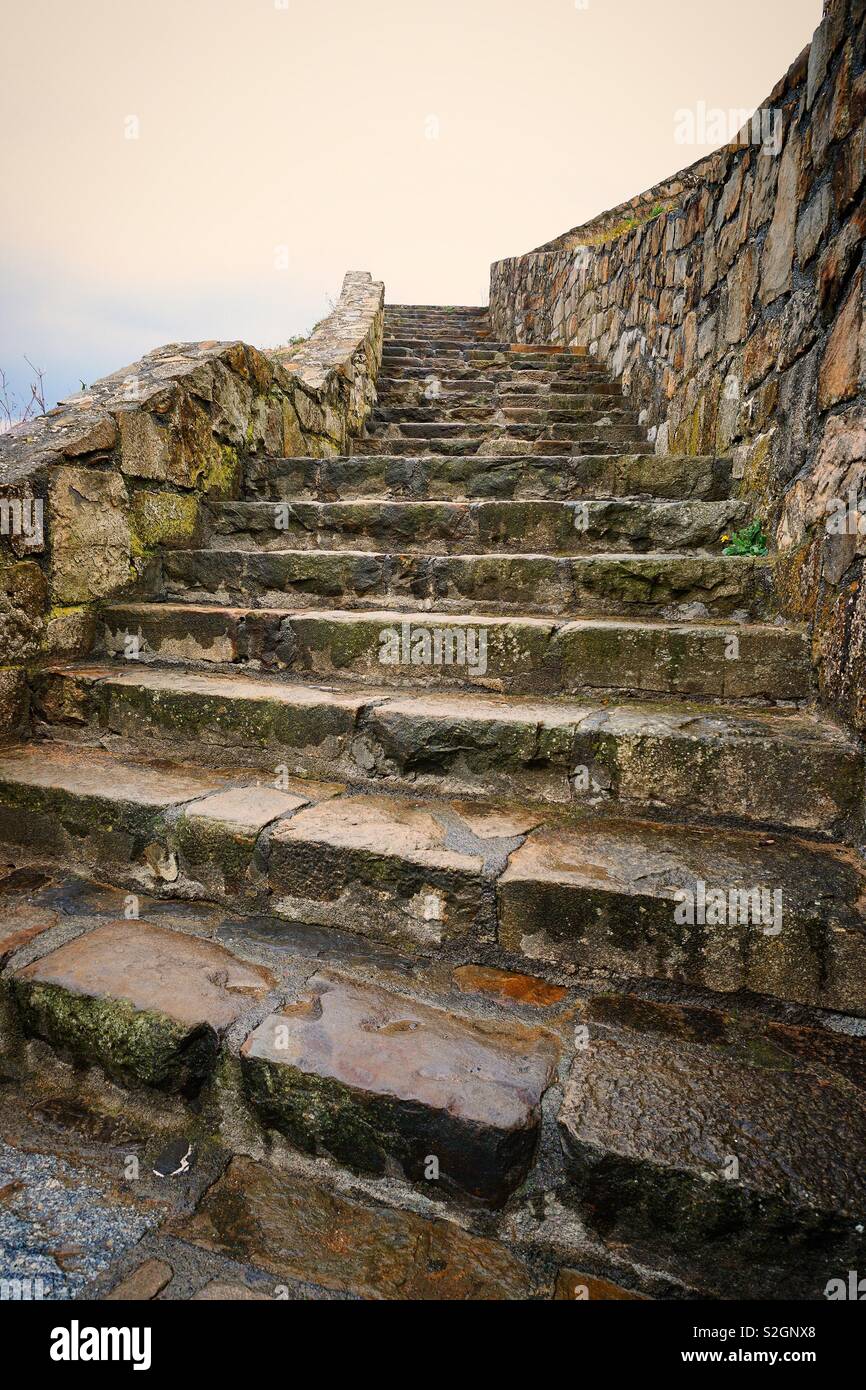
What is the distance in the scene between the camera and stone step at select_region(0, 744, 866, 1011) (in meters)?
1.36

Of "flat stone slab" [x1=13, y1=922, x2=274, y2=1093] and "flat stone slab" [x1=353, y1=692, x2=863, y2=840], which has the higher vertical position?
"flat stone slab" [x1=353, y1=692, x2=863, y2=840]

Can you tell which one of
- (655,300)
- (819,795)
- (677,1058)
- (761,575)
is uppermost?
(655,300)

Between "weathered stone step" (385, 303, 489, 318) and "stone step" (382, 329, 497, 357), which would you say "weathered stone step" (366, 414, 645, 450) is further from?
"weathered stone step" (385, 303, 489, 318)

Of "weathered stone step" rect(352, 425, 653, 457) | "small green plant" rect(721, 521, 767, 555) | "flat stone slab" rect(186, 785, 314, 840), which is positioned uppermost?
"weathered stone step" rect(352, 425, 653, 457)

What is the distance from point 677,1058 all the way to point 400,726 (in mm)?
1043

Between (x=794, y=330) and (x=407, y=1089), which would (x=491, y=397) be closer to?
(x=794, y=330)

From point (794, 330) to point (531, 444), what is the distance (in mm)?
2178

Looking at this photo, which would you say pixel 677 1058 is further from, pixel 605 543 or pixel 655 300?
pixel 655 300

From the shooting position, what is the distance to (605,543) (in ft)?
9.10

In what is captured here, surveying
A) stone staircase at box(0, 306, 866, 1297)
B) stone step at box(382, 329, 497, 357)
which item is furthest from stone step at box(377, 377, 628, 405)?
stone staircase at box(0, 306, 866, 1297)

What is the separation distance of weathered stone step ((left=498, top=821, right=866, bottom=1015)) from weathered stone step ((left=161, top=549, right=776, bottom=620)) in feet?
3.40

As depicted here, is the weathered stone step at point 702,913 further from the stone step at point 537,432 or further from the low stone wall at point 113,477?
the stone step at point 537,432

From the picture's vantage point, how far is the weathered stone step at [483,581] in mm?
2377
